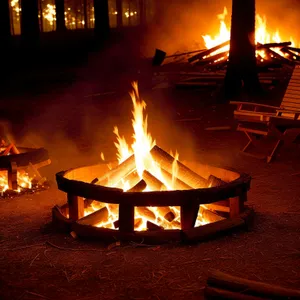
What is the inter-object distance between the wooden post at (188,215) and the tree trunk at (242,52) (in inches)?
327

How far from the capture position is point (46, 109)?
13484 mm

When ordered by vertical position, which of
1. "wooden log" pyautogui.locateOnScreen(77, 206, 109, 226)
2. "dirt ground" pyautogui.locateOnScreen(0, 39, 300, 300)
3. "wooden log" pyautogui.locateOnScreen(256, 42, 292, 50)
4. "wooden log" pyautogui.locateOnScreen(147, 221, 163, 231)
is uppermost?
"wooden log" pyautogui.locateOnScreen(256, 42, 292, 50)

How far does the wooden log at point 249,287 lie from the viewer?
152 inches

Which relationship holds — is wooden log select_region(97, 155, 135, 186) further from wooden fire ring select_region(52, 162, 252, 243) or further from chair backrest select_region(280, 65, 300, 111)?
chair backrest select_region(280, 65, 300, 111)

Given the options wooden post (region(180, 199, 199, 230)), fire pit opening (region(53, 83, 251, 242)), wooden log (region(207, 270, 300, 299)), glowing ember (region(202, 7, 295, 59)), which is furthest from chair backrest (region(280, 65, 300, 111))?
glowing ember (region(202, 7, 295, 59))

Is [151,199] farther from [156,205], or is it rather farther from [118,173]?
[118,173]

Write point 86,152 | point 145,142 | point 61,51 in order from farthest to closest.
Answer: point 61,51 → point 86,152 → point 145,142

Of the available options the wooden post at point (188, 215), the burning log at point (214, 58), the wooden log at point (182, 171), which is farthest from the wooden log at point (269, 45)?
the wooden post at point (188, 215)

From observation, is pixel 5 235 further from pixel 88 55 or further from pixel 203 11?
pixel 203 11

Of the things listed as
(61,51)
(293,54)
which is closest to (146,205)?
(293,54)

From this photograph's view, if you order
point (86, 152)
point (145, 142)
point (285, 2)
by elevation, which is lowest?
point (86, 152)

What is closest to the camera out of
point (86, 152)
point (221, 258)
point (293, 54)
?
point (221, 258)

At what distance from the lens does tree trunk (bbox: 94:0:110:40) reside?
2403 centimetres

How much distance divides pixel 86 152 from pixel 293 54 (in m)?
10.0
